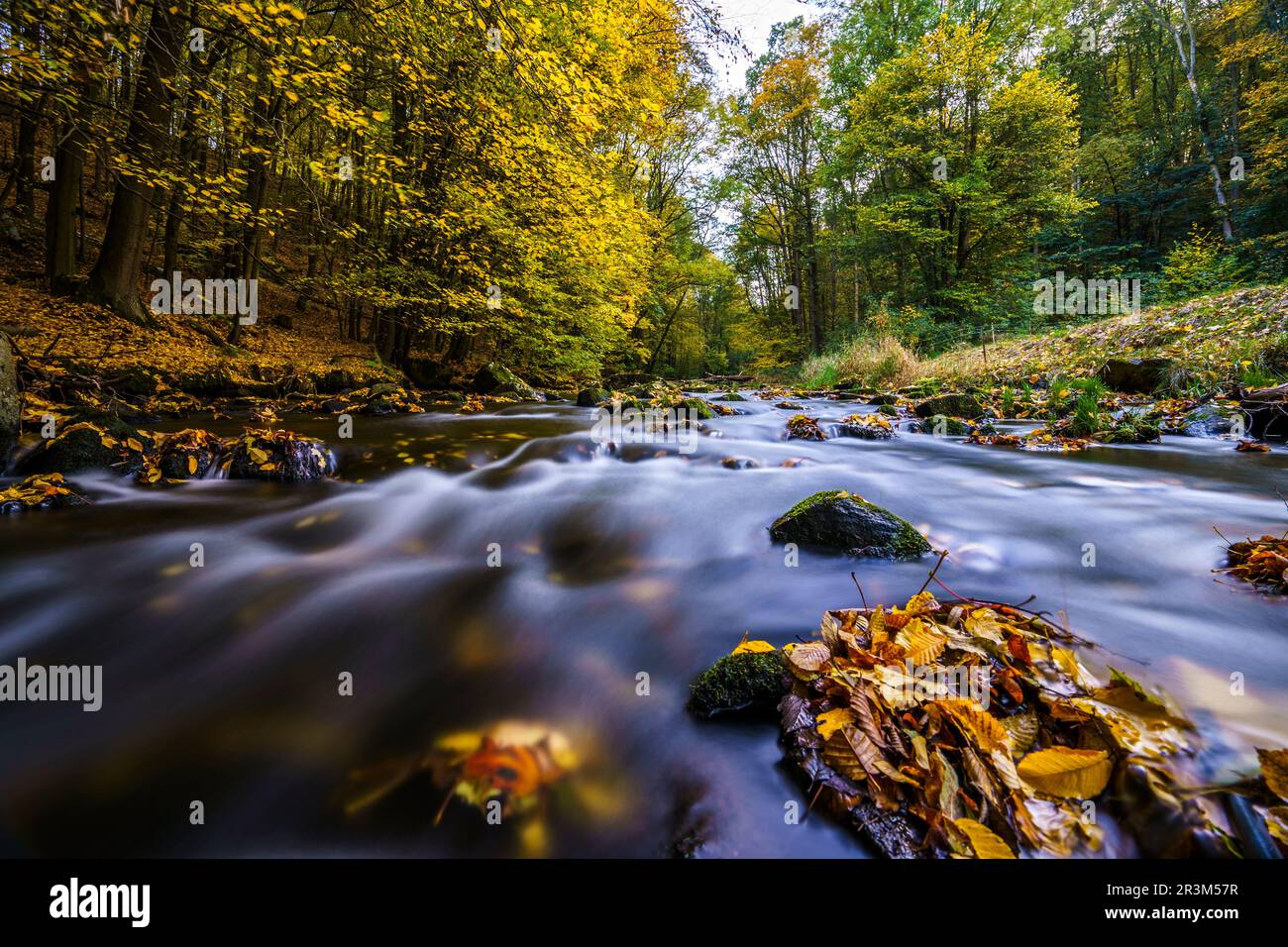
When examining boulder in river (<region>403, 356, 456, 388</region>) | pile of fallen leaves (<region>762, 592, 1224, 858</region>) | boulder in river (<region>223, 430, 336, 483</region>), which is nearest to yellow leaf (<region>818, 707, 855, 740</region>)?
pile of fallen leaves (<region>762, 592, 1224, 858</region>)

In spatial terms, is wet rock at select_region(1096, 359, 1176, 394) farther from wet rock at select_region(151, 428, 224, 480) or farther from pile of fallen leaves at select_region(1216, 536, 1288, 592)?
wet rock at select_region(151, 428, 224, 480)

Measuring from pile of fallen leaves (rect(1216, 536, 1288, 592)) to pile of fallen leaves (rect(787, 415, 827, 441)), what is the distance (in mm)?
4917

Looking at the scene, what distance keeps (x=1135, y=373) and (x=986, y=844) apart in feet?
34.7

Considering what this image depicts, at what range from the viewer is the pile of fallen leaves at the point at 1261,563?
237 centimetres

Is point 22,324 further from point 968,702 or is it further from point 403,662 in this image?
point 968,702

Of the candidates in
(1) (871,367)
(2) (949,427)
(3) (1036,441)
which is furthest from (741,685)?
(1) (871,367)

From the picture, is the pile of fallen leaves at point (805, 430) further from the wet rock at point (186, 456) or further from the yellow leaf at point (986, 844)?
the wet rock at point (186, 456)

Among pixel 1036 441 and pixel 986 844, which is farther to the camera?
pixel 1036 441

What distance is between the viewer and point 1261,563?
248 cm

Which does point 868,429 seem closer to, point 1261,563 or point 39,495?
point 1261,563

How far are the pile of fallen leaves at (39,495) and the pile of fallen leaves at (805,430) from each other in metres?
7.61

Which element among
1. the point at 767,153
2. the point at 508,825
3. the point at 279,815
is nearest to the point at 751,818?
the point at 508,825

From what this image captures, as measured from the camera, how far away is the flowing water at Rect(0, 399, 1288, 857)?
1.41 metres

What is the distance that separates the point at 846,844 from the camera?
1226 millimetres
